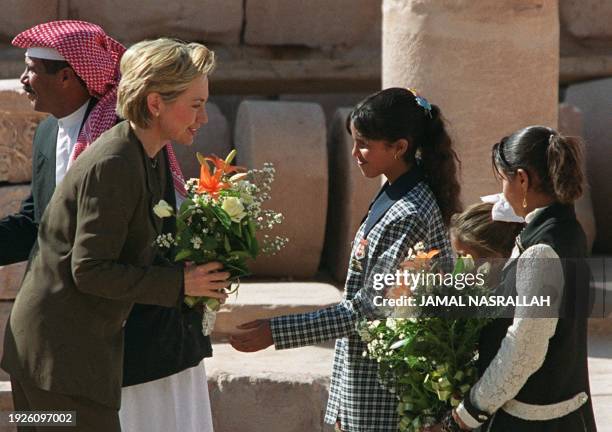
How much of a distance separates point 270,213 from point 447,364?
0.67 metres

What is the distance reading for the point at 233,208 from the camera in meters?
3.53

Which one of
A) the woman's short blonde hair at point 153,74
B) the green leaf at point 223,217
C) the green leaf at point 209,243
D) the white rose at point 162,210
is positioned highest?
the woman's short blonde hair at point 153,74

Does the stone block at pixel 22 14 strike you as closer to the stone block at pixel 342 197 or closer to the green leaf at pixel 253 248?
the stone block at pixel 342 197

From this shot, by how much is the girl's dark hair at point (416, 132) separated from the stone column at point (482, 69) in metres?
2.04

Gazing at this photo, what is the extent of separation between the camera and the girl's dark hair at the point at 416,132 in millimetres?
3771

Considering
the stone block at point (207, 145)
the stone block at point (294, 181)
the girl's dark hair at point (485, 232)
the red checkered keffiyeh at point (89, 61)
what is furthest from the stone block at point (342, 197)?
the red checkered keffiyeh at point (89, 61)

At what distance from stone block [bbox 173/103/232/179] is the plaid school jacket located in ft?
13.7

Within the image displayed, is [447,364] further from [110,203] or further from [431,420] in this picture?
[110,203]

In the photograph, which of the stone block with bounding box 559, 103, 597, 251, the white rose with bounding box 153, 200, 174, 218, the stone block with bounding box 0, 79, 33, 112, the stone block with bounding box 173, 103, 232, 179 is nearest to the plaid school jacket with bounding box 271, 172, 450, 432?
the white rose with bounding box 153, 200, 174, 218

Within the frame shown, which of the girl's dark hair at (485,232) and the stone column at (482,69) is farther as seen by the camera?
the stone column at (482,69)

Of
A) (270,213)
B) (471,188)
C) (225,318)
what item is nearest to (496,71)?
(471,188)

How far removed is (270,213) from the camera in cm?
372

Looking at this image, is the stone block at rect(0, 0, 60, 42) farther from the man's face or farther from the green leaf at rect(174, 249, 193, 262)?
the green leaf at rect(174, 249, 193, 262)

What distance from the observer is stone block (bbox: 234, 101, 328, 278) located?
746cm
